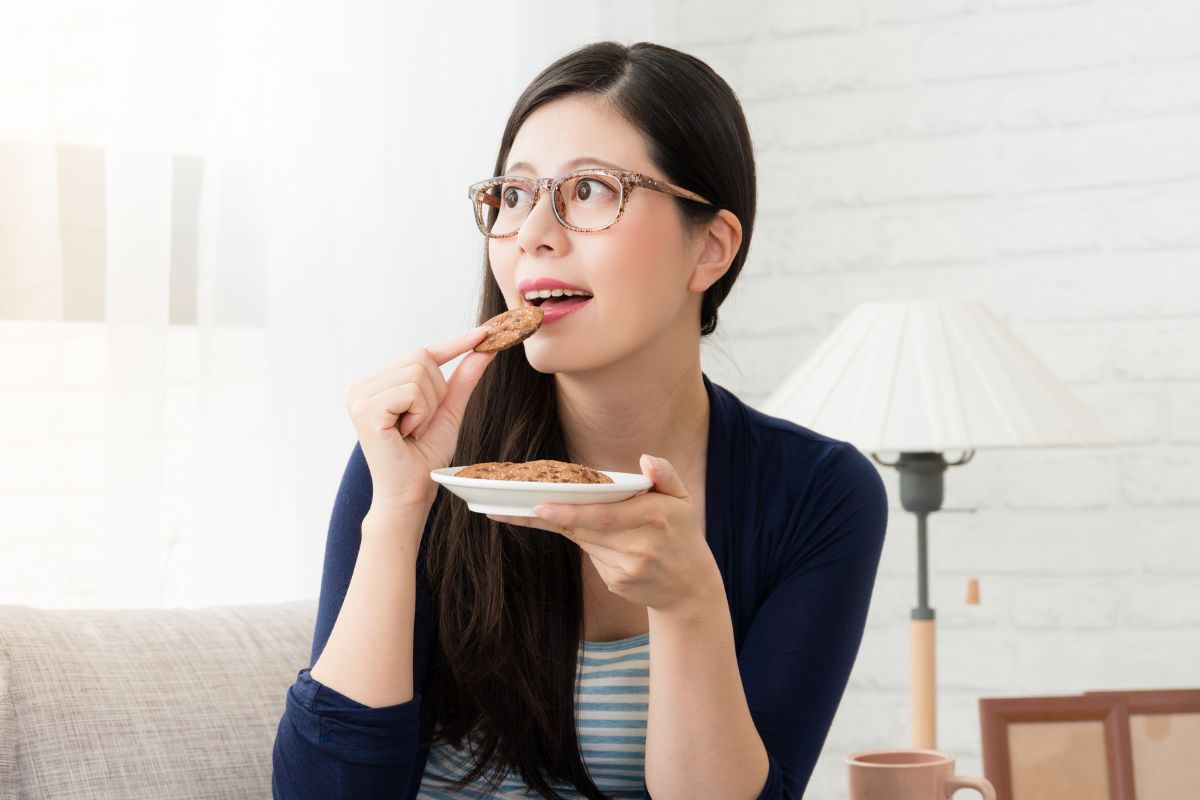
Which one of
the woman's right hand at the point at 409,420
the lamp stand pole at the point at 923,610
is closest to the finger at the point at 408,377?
the woman's right hand at the point at 409,420

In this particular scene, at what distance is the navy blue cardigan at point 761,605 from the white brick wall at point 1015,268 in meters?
1.00

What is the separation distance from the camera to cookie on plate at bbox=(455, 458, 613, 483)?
3.62ft

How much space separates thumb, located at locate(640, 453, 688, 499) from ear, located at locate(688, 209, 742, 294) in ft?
1.54

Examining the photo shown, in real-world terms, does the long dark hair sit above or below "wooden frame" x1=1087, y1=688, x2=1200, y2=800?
above

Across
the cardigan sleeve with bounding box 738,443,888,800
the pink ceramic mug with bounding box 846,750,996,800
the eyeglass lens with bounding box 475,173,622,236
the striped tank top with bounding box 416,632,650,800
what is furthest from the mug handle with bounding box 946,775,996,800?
the eyeglass lens with bounding box 475,173,622,236

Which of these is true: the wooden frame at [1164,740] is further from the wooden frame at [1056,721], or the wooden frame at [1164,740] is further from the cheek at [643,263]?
the cheek at [643,263]

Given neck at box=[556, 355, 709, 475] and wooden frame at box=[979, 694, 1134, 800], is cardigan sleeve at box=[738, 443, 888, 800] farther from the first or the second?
wooden frame at box=[979, 694, 1134, 800]

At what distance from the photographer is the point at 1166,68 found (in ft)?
8.25

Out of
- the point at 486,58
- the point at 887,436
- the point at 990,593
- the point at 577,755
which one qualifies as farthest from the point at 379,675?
the point at 990,593

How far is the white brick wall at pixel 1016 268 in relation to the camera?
8.22ft

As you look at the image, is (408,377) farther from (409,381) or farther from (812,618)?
(812,618)

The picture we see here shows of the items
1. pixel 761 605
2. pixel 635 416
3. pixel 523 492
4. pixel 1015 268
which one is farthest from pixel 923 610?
pixel 523 492

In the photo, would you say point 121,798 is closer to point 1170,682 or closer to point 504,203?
point 504,203

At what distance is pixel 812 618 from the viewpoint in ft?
5.08
